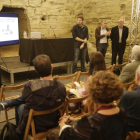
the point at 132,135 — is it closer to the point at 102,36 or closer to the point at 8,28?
the point at 102,36

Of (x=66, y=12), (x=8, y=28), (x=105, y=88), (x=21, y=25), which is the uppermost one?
(x=66, y=12)

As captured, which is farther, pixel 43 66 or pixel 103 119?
pixel 43 66

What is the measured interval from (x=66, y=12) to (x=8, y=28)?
9.48 ft

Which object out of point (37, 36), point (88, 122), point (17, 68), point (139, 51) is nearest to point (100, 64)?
point (139, 51)

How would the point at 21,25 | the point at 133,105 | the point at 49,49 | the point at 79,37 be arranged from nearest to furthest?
the point at 133,105 < the point at 49,49 < the point at 79,37 < the point at 21,25

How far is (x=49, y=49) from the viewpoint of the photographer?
5.32 metres

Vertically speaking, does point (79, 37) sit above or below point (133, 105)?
above

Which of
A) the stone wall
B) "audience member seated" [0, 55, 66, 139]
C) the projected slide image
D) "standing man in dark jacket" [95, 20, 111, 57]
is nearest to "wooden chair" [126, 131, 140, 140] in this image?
"audience member seated" [0, 55, 66, 139]

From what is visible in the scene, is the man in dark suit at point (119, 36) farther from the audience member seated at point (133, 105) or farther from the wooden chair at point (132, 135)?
the wooden chair at point (132, 135)

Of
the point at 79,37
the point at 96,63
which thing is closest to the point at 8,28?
the point at 79,37

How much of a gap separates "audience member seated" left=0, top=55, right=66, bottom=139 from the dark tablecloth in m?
3.18

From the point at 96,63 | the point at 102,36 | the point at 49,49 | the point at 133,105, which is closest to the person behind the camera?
the point at 133,105

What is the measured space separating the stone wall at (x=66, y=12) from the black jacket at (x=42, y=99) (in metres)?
5.23

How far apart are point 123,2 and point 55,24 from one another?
276cm
